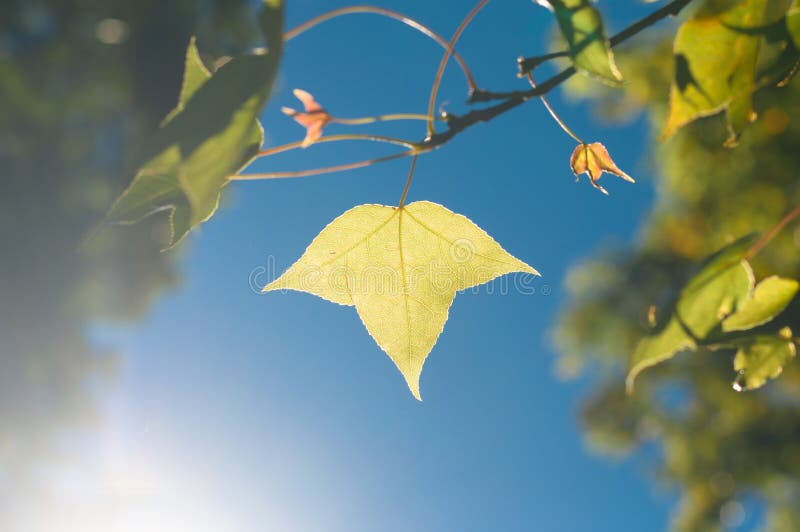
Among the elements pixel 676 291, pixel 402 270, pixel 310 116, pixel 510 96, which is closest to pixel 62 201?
pixel 676 291

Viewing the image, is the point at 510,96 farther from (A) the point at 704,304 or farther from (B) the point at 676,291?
(B) the point at 676,291

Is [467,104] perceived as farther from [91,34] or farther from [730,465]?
[91,34]

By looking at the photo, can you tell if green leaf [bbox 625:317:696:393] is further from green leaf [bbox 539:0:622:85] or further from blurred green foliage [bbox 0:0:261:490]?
blurred green foliage [bbox 0:0:261:490]

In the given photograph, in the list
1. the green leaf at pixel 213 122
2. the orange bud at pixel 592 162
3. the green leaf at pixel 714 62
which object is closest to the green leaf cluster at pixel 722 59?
the green leaf at pixel 714 62

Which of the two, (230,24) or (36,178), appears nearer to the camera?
(36,178)

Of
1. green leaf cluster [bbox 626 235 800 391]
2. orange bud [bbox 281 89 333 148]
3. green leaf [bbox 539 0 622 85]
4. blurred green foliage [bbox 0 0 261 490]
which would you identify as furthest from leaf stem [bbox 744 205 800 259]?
blurred green foliage [bbox 0 0 261 490]

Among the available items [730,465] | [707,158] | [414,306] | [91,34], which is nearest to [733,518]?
[730,465]

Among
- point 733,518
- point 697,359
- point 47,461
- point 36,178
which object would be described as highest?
point 36,178
